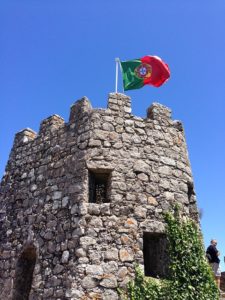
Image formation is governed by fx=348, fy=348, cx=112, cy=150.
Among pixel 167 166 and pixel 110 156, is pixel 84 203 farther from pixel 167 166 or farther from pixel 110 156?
pixel 167 166

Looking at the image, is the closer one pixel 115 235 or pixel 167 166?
pixel 115 235

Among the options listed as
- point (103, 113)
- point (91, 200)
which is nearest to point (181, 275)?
point (91, 200)

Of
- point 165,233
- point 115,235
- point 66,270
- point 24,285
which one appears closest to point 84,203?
point 115,235

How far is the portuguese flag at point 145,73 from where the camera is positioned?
9688mm

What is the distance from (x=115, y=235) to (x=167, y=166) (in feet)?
7.28

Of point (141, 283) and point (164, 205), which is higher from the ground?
point (164, 205)

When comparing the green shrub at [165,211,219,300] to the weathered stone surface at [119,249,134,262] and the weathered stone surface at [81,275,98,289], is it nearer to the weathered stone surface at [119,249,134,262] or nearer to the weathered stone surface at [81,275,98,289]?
the weathered stone surface at [119,249,134,262]

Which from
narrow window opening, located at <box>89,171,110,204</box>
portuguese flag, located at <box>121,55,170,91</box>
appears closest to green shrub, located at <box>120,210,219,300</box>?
narrow window opening, located at <box>89,171,110,204</box>

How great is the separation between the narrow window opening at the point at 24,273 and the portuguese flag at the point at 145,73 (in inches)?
196

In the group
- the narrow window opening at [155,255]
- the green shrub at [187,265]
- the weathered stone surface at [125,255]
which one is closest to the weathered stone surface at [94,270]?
the weathered stone surface at [125,255]

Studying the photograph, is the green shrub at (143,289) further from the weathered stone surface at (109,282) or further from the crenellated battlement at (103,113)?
the crenellated battlement at (103,113)

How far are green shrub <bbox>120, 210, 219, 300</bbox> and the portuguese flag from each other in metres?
3.88

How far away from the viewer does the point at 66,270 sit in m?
6.89

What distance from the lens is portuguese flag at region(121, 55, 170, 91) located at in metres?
9.69
